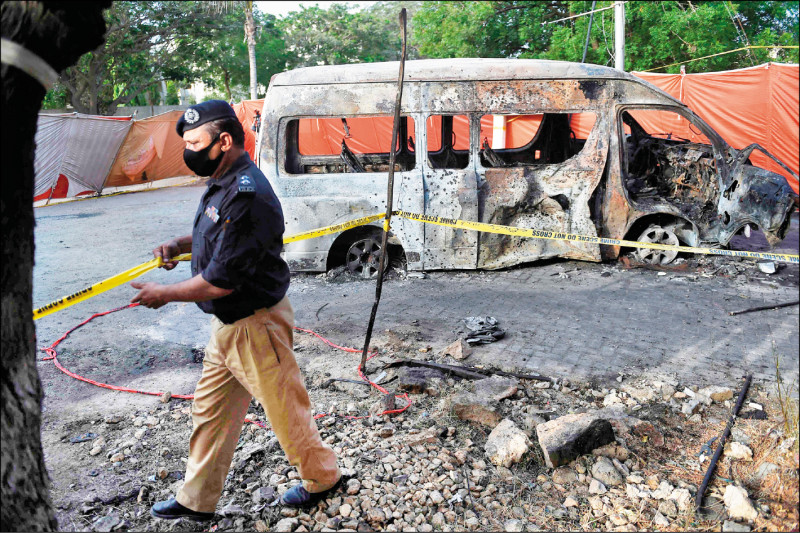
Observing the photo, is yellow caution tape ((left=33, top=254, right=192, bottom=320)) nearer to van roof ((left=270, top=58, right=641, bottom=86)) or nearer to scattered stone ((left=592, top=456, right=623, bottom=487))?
scattered stone ((left=592, top=456, right=623, bottom=487))

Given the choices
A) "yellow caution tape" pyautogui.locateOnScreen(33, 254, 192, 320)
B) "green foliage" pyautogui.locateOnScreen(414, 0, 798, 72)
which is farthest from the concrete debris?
"green foliage" pyautogui.locateOnScreen(414, 0, 798, 72)

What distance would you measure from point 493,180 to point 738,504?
451cm

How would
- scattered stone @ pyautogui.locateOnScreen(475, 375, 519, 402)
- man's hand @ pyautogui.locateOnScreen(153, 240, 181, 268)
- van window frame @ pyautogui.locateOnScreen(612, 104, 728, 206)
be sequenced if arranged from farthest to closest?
van window frame @ pyautogui.locateOnScreen(612, 104, 728, 206) < scattered stone @ pyautogui.locateOnScreen(475, 375, 519, 402) < man's hand @ pyautogui.locateOnScreen(153, 240, 181, 268)

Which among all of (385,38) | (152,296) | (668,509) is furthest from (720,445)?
(385,38)

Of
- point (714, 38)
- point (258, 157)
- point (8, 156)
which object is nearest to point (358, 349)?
point (258, 157)

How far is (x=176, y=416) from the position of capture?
3801mm

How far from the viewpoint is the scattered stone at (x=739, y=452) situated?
3078 millimetres

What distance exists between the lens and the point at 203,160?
2652mm

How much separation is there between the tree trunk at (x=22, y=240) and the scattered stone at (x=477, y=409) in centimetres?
229

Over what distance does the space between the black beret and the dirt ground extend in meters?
1.83

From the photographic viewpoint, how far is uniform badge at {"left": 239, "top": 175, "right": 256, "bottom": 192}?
247 cm

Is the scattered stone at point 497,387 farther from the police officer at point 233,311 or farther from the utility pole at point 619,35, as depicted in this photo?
the utility pole at point 619,35

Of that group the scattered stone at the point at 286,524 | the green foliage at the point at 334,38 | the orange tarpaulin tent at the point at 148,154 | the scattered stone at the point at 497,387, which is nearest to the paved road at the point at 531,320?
the scattered stone at the point at 497,387

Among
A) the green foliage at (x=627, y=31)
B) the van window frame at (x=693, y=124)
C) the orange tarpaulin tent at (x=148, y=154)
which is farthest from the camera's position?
the orange tarpaulin tent at (x=148, y=154)
